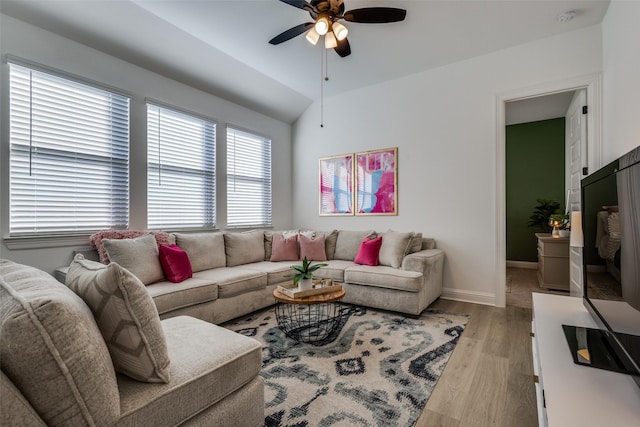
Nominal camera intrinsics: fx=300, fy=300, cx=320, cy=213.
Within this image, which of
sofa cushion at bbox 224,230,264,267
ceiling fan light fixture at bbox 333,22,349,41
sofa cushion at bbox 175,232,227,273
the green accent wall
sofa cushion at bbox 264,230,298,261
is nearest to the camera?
ceiling fan light fixture at bbox 333,22,349,41

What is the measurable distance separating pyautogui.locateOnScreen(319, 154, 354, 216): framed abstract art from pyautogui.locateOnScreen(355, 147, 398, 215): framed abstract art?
140 mm

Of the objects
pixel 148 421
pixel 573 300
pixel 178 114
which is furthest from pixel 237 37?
pixel 573 300

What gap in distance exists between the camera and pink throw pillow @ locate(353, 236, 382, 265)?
359cm

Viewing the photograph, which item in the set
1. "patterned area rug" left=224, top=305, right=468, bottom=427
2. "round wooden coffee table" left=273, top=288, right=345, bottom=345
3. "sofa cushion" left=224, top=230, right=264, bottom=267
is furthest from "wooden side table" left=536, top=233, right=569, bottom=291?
"sofa cushion" left=224, top=230, right=264, bottom=267

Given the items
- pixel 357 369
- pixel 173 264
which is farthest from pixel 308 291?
pixel 173 264

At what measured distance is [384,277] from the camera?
317 cm

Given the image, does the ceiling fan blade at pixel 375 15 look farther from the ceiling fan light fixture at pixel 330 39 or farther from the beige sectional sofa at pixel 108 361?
the beige sectional sofa at pixel 108 361

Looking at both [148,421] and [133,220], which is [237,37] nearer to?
[133,220]

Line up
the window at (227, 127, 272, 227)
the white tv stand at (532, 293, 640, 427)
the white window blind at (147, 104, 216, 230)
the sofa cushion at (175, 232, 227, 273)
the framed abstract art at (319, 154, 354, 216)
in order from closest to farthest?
the white tv stand at (532, 293, 640, 427)
the sofa cushion at (175, 232, 227, 273)
the white window blind at (147, 104, 216, 230)
the window at (227, 127, 272, 227)
the framed abstract art at (319, 154, 354, 216)

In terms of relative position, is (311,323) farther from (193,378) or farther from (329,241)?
(193,378)

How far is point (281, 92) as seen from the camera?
177 inches

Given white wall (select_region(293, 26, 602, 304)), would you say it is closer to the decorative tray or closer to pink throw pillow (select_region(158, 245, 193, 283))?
the decorative tray

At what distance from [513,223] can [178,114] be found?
619cm

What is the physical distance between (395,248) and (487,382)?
5.74ft
